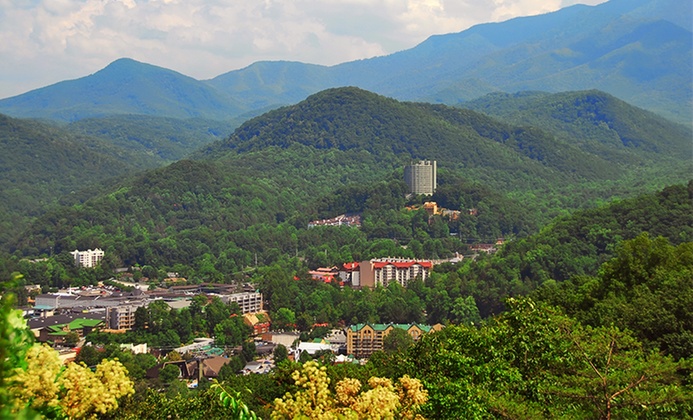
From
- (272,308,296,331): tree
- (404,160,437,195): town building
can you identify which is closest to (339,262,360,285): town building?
(272,308,296,331): tree

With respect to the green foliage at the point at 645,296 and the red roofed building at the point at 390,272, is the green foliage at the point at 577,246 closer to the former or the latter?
the red roofed building at the point at 390,272

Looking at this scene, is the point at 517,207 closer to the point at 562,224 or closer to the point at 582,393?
the point at 562,224

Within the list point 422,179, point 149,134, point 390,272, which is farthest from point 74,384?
point 149,134

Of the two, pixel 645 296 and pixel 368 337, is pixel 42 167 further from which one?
pixel 645 296

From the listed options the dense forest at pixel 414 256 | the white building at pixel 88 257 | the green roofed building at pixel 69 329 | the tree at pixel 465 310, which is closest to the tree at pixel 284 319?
the dense forest at pixel 414 256

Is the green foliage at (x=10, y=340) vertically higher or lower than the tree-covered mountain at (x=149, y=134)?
lower

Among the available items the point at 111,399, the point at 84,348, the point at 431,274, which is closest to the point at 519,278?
the point at 431,274
